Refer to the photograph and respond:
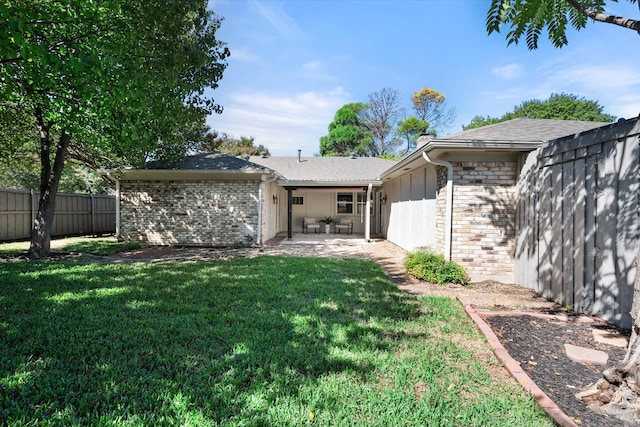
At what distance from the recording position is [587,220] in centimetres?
442

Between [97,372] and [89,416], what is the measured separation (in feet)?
2.30

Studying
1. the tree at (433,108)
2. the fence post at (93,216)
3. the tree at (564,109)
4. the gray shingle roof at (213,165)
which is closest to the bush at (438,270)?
the gray shingle roof at (213,165)

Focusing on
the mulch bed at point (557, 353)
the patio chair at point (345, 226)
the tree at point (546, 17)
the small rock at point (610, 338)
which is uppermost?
the tree at point (546, 17)

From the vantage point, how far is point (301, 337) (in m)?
3.54

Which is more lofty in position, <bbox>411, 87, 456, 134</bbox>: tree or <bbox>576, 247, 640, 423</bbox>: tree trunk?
<bbox>411, 87, 456, 134</bbox>: tree

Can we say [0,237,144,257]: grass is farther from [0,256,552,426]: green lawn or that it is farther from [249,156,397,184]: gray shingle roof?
[249,156,397,184]: gray shingle roof

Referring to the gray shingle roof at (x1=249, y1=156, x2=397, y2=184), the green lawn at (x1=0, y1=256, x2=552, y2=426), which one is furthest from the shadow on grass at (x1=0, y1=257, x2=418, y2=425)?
the gray shingle roof at (x1=249, y1=156, x2=397, y2=184)

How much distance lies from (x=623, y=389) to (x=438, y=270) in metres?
4.06

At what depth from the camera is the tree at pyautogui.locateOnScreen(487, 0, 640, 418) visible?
2.35m

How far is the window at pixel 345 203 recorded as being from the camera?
1775cm

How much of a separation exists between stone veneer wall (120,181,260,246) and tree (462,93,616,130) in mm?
30472

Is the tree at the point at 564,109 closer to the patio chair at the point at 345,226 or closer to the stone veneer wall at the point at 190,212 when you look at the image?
the patio chair at the point at 345,226

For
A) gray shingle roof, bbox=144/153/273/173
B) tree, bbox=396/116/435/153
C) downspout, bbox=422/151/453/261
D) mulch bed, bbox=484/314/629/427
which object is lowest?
mulch bed, bbox=484/314/629/427

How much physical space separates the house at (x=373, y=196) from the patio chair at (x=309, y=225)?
1.43 ft
